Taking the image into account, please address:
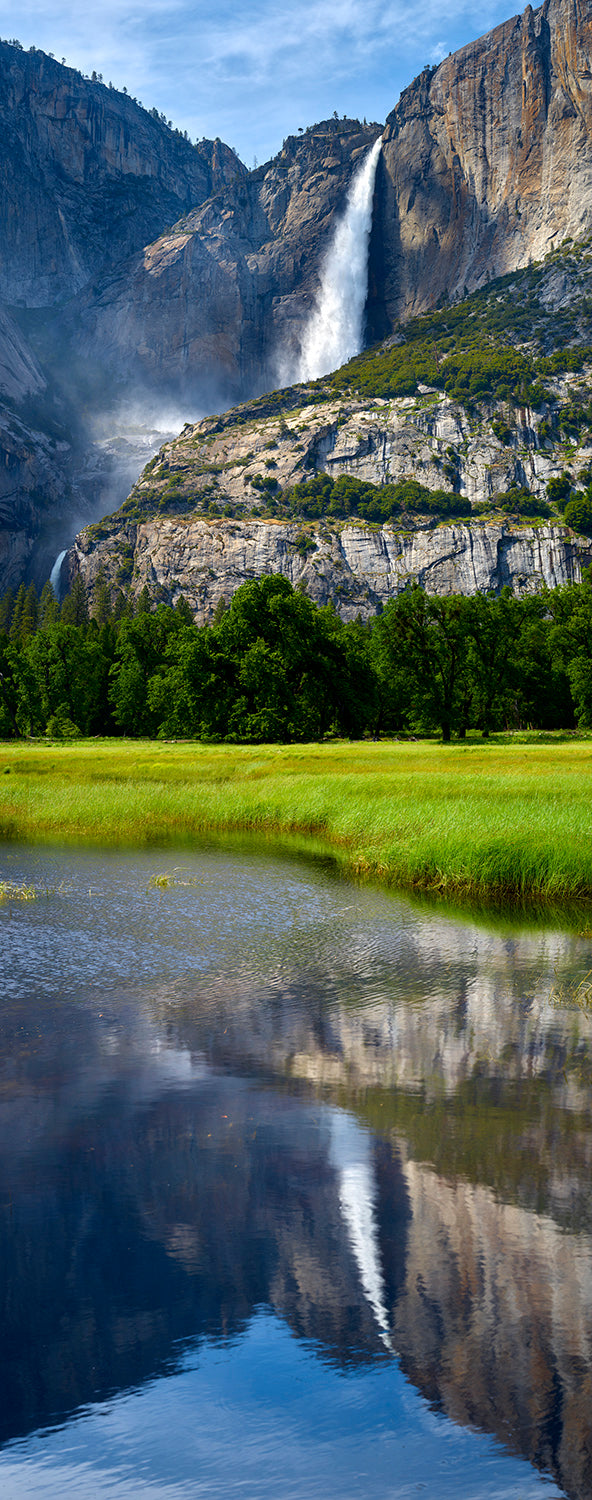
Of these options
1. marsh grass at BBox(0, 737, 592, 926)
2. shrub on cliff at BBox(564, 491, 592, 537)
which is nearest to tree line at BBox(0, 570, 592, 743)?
marsh grass at BBox(0, 737, 592, 926)

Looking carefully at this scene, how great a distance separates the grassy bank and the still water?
858 cm

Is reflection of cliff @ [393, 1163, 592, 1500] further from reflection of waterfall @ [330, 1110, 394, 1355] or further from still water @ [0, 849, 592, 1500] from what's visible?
reflection of waterfall @ [330, 1110, 394, 1355]

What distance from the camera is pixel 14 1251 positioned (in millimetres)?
7914

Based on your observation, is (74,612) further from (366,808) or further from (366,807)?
(366,808)

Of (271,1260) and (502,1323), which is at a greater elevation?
(271,1260)

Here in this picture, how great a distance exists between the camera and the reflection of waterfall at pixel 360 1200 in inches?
292

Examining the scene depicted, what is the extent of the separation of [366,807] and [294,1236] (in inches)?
1036

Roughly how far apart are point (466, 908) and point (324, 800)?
14687mm

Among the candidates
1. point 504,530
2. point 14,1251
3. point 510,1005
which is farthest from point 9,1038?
point 504,530

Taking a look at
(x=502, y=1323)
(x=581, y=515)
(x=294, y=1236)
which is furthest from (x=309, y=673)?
(x=581, y=515)

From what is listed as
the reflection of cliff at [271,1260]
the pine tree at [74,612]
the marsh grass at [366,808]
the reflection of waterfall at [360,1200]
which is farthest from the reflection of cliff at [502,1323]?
the pine tree at [74,612]

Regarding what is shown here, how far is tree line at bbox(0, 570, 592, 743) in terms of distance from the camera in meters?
82.4

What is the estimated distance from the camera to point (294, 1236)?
821cm

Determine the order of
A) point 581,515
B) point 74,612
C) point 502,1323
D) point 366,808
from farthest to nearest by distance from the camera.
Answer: point 581,515 → point 74,612 → point 366,808 → point 502,1323
